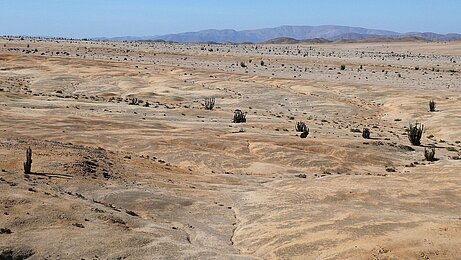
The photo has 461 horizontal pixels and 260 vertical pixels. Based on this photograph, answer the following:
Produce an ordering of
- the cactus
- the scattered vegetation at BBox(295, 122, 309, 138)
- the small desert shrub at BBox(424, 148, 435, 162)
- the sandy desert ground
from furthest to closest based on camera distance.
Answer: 1. the cactus
2. the scattered vegetation at BBox(295, 122, 309, 138)
3. the small desert shrub at BBox(424, 148, 435, 162)
4. the sandy desert ground

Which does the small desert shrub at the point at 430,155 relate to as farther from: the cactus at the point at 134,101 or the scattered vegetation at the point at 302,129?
the cactus at the point at 134,101

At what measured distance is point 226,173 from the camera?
1839cm

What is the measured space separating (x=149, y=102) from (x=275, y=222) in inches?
927

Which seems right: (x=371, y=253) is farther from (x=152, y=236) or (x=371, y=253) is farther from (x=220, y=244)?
(x=152, y=236)

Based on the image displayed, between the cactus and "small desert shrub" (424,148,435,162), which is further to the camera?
the cactus

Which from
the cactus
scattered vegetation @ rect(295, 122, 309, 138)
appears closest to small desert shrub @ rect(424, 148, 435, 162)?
scattered vegetation @ rect(295, 122, 309, 138)

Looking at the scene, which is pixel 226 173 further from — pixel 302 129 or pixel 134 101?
pixel 134 101

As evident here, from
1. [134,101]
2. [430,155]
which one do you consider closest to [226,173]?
[430,155]

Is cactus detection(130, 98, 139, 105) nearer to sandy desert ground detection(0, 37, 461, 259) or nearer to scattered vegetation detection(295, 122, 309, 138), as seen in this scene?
sandy desert ground detection(0, 37, 461, 259)

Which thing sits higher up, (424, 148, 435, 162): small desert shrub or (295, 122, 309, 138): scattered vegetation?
(295, 122, 309, 138): scattered vegetation

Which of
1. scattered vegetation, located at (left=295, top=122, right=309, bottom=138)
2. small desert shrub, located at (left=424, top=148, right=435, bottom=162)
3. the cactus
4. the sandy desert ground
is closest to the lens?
the sandy desert ground

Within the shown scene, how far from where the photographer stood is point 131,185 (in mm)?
15086

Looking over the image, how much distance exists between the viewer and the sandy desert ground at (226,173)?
1059 cm

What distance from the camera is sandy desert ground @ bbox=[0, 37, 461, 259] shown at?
10.6m
